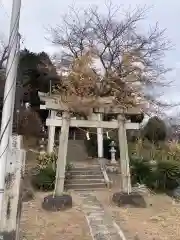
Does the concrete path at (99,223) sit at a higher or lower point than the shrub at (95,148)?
lower

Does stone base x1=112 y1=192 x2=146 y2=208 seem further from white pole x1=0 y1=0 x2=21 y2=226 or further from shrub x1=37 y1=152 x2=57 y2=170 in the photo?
white pole x1=0 y1=0 x2=21 y2=226

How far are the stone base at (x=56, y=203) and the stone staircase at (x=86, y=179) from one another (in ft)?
13.3

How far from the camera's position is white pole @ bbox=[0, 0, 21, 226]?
435 cm

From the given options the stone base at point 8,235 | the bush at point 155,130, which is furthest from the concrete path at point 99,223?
the bush at point 155,130

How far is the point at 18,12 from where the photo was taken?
4.89 meters

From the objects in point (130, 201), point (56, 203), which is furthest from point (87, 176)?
point (56, 203)

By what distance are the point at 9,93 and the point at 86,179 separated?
10800 millimetres

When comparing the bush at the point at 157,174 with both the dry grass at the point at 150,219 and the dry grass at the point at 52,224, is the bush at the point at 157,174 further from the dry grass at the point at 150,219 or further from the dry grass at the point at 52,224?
the dry grass at the point at 52,224

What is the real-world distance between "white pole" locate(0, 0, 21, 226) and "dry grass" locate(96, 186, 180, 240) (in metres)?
3.75

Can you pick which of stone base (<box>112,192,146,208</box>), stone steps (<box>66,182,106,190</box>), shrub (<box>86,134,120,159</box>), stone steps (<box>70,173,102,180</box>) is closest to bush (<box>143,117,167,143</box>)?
shrub (<box>86,134,120,159</box>)

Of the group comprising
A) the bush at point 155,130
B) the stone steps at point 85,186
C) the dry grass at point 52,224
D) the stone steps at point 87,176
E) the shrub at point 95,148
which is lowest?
the dry grass at point 52,224

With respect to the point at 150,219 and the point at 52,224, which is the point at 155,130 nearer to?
the point at 150,219

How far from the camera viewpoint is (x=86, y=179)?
14.9 m

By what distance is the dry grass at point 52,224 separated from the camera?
7.09 meters
